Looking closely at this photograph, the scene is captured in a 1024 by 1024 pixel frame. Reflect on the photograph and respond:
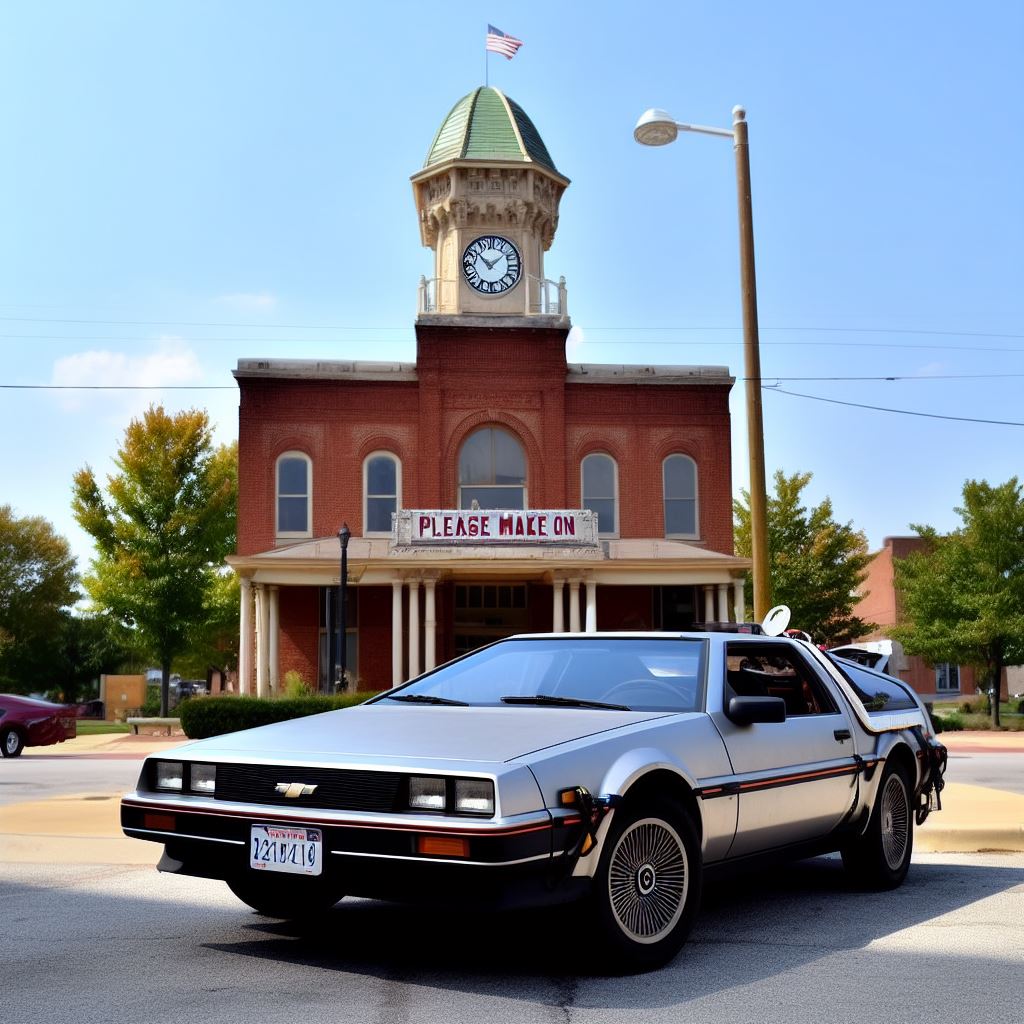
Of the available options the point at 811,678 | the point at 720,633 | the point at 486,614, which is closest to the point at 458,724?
the point at 720,633

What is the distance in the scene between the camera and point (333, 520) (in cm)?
3309

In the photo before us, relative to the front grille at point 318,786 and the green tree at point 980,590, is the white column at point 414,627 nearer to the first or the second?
the green tree at point 980,590

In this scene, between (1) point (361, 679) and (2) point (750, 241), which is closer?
(2) point (750, 241)

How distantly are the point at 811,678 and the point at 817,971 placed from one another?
2197 mm

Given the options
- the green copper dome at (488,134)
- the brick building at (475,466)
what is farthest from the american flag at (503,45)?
the brick building at (475,466)

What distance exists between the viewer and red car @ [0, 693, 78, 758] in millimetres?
23938

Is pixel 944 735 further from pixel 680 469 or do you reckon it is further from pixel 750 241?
pixel 750 241

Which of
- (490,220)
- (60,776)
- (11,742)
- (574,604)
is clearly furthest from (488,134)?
(60,776)

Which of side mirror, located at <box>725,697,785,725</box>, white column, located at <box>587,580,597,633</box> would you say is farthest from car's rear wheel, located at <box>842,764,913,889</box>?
white column, located at <box>587,580,597,633</box>

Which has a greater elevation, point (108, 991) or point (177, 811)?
point (177, 811)

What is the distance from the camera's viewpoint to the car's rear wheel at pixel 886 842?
7.49 m

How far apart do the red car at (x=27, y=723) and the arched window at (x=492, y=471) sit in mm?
12342

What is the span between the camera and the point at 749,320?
505 inches

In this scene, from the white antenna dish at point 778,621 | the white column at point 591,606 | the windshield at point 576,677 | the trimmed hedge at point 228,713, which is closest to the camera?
the windshield at point 576,677
